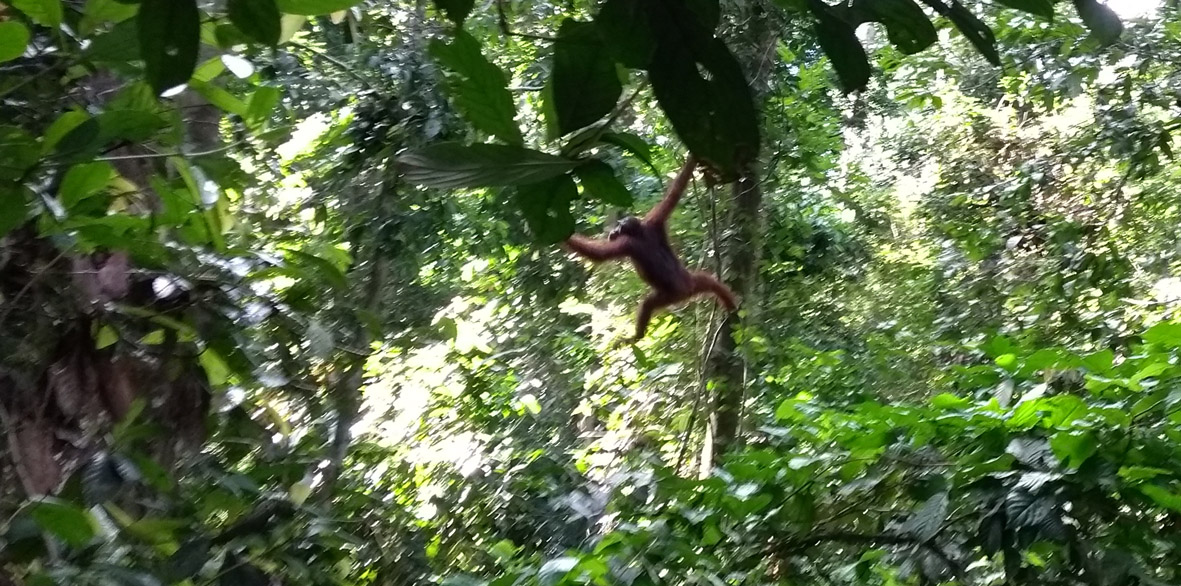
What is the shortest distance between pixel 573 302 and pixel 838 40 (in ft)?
8.56

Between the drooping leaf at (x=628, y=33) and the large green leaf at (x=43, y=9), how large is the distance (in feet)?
2.01

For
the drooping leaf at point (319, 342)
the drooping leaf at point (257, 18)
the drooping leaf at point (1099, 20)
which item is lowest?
the drooping leaf at point (319, 342)

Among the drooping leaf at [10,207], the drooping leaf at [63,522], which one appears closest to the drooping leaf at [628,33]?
the drooping leaf at [10,207]

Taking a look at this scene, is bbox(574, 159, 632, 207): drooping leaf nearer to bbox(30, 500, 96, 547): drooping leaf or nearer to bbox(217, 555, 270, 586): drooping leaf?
bbox(30, 500, 96, 547): drooping leaf

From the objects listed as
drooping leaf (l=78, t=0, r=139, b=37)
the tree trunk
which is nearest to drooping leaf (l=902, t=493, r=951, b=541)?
drooping leaf (l=78, t=0, r=139, b=37)

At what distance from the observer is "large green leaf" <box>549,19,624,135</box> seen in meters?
0.37

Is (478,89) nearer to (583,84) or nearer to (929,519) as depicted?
(583,84)

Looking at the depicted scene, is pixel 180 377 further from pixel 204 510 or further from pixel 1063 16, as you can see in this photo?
pixel 1063 16

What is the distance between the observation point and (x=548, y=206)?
40 cm

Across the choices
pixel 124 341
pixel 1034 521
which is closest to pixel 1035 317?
pixel 1034 521

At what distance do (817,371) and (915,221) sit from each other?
56.4 inches

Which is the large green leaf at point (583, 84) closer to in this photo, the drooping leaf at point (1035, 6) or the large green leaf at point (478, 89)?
the large green leaf at point (478, 89)

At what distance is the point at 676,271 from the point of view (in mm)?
2254

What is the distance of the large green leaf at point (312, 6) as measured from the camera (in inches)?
20.6
